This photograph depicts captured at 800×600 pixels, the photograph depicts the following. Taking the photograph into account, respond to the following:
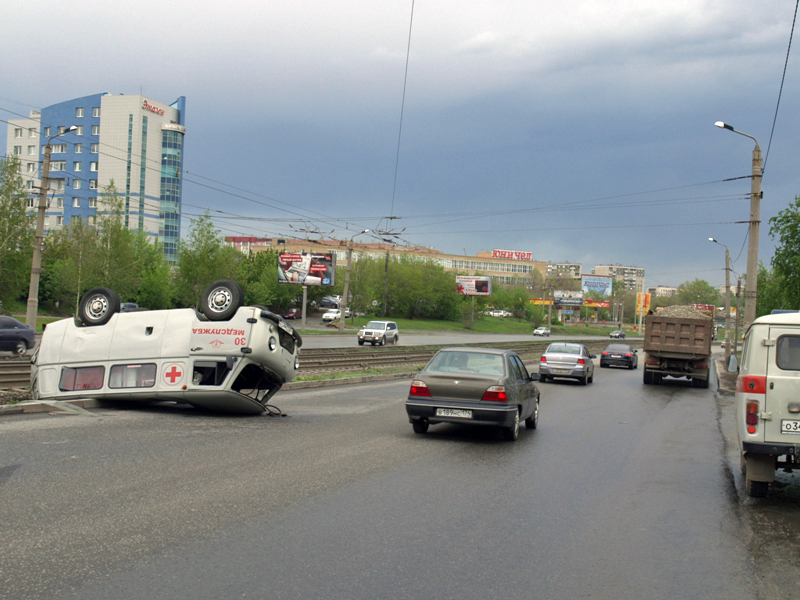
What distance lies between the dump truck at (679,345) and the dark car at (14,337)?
21879 mm

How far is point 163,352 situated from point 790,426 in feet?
31.0

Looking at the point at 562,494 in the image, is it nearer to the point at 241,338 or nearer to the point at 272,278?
the point at 241,338

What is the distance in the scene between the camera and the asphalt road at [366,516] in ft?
15.4

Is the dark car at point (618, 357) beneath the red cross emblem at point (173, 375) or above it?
beneath

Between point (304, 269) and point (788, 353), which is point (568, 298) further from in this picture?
point (788, 353)

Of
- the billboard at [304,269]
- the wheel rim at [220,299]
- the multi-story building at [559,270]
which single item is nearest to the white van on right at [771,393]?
the wheel rim at [220,299]

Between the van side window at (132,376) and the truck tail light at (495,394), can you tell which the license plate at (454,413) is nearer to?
the truck tail light at (495,394)

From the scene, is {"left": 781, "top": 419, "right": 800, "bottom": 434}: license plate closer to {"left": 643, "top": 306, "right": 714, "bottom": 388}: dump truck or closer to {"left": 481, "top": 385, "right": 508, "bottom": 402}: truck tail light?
{"left": 481, "top": 385, "right": 508, "bottom": 402}: truck tail light

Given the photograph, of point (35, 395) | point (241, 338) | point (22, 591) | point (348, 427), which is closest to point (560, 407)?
point (348, 427)

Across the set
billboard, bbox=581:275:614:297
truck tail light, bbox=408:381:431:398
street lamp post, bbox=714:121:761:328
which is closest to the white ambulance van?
truck tail light, bbox=408:381:431:398

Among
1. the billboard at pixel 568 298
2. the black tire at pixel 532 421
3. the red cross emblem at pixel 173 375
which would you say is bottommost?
the black tire at pixel 532 421

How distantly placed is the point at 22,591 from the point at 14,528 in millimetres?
1402

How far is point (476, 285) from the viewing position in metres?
99.4

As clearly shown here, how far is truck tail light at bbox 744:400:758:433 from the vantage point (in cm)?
732
